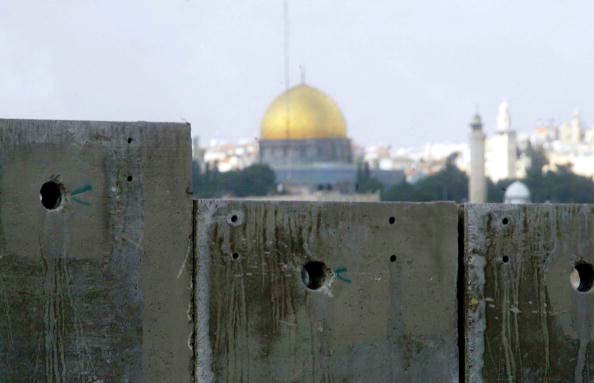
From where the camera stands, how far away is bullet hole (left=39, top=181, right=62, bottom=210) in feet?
26.8

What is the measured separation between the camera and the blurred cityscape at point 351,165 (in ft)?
276

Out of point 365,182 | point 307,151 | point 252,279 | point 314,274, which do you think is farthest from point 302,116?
point 252,279

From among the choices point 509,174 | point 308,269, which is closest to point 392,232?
point 308,269

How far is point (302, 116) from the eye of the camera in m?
111

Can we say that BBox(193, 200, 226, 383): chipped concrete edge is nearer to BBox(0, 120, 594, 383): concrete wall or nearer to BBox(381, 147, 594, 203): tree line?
BBox(0, 120, 594, 383): concrete wall

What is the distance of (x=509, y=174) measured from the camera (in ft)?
410

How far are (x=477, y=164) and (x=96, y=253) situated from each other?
90.5 meters

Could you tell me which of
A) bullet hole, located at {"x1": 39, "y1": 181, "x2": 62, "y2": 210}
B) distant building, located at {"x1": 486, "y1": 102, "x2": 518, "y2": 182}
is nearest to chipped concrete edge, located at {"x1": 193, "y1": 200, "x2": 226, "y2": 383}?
bullet hole, located at {"x1": 39, "y1": 181, "x2": 62, "y2": 210}

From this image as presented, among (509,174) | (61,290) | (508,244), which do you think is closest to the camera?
(61,290)

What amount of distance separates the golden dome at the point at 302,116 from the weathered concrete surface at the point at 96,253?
102 meters

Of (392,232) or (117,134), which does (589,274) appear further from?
(117,134)

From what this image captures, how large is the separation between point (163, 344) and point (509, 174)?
117 m

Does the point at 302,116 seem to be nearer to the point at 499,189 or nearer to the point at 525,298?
the point at 499,189

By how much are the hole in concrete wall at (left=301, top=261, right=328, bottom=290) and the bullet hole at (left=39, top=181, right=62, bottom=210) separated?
1003 mm
